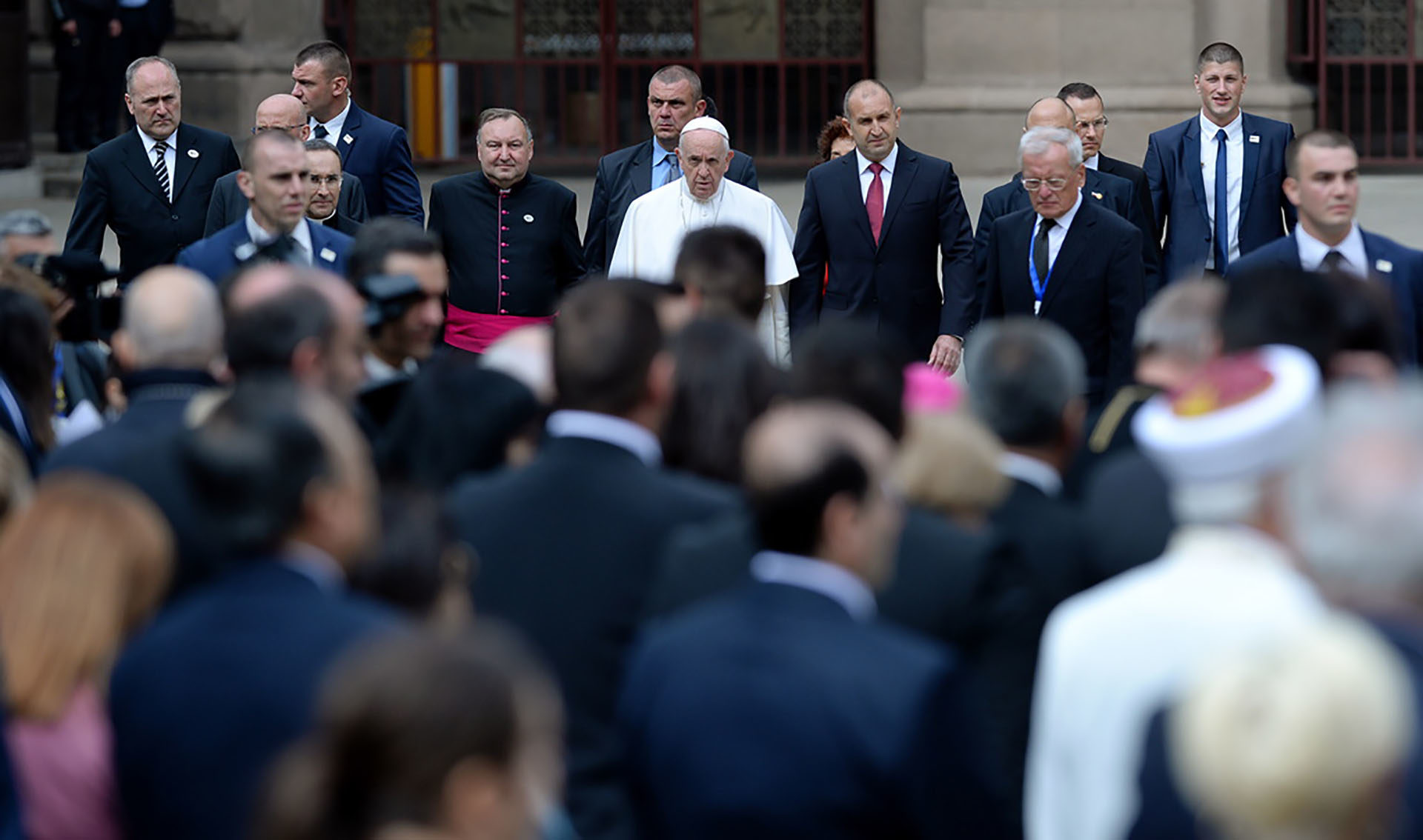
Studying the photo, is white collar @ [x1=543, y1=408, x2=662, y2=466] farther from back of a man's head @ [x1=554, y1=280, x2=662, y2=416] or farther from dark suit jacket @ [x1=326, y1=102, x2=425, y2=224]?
dark suit jacket @ [x1=326, y1=102, x2=425, y2=224]

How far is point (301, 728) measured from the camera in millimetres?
3141

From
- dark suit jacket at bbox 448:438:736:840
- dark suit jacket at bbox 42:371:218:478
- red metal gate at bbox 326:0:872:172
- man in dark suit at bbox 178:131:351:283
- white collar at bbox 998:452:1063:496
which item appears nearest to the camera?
dark suit jacket at bbox 448:438:736:840

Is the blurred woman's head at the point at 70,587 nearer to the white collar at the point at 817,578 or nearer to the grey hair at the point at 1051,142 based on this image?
the white collar at the point at 817,578

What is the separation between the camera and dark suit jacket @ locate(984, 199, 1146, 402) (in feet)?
27.7

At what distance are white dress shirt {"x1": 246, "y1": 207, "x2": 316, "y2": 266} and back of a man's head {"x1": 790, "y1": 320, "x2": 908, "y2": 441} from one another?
3.13 m

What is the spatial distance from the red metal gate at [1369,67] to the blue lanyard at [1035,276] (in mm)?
9354

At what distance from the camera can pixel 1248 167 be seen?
35.4ft

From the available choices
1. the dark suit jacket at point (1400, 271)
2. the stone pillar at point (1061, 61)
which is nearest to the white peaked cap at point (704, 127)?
the dark suit jacket at point (1400, 271)

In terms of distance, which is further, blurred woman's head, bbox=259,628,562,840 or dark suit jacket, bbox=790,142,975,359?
dark suit jacket, bbox=790,142,975,359

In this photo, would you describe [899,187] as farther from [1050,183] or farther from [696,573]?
[696,573]

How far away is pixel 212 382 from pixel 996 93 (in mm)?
11877

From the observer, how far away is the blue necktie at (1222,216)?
1077 centimetres

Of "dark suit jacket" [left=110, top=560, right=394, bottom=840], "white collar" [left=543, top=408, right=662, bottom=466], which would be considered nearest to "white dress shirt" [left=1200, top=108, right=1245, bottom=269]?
"white collar" [left=543, top=408, right=662, bottom=466]

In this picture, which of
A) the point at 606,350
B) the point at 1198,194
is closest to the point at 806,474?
the point at 606,350
